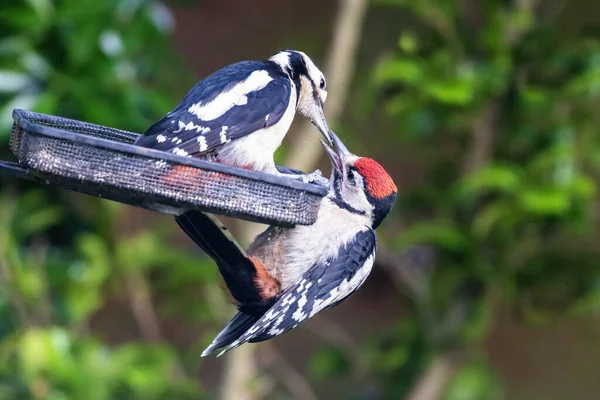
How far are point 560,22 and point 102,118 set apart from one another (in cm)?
209

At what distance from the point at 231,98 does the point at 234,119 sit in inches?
2.1

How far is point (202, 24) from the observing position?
416 centimetres

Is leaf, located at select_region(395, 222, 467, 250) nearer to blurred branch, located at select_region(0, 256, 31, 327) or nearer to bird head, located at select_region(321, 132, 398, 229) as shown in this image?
bird head, located at select_region(321, 132, 398, 229)

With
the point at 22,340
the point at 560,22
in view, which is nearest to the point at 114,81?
the point at 22,340

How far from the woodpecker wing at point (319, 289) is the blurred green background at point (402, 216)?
1.23 m

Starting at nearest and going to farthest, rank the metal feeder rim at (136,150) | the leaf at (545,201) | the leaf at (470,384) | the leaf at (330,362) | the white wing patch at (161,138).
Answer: the metal feeder rim at (136,150) < the white wing patch at (161,138) < the leaf at (545,201) < the leaf at (470,384) < the leaf at (330,362)

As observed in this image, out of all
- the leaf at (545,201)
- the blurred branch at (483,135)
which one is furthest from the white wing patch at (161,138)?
the blurred branch at (483,135)

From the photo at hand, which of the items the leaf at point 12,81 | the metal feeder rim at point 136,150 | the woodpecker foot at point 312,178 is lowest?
the leaf at point 12,81

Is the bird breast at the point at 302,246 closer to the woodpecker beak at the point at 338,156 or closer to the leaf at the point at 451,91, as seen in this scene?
the woodpecker beak at the point at 338,156

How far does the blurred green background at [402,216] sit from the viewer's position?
9.58 ft

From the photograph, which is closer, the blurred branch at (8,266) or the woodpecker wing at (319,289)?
the woodpecker wing at (319,289)

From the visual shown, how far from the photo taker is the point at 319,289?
66.7 inches

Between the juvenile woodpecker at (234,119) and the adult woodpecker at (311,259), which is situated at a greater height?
the juvenile woodpecker at (234,119)

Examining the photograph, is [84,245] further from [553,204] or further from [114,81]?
[553,204]
